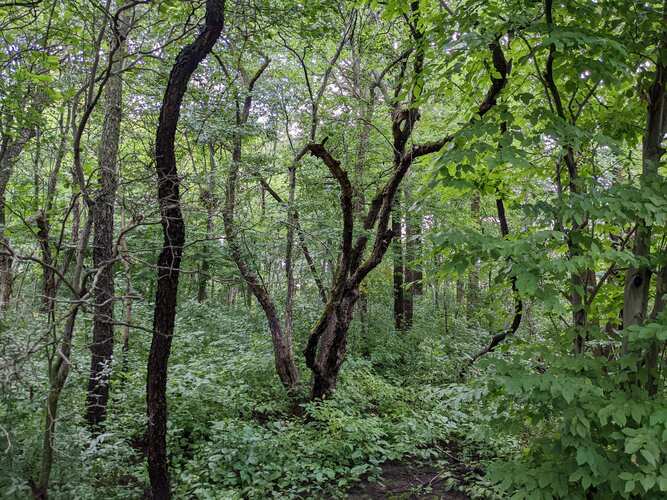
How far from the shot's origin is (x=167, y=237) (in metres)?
3.93

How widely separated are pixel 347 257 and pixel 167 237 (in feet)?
9.67

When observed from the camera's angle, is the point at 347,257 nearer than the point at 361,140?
Yes

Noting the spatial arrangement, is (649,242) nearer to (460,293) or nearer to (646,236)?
(646,236)

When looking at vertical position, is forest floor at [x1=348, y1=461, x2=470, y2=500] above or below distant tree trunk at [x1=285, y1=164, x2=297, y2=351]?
below

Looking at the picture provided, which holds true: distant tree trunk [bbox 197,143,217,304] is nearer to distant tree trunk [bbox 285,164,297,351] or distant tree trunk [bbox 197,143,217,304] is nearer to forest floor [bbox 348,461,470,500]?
distant tree trunk [bbox 285,164,297,351]

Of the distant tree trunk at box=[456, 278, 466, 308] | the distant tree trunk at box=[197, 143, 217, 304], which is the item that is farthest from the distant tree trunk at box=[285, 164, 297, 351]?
the distant tree trunk at box=[456, 278, 466, 308]

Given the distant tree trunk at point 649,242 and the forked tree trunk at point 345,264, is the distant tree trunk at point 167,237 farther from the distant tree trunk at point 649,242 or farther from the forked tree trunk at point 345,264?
the distant tree trunk at point 649,242

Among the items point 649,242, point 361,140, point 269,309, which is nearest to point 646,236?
point 649,242

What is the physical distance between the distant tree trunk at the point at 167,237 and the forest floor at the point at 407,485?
198cm

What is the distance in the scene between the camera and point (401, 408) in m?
6.66

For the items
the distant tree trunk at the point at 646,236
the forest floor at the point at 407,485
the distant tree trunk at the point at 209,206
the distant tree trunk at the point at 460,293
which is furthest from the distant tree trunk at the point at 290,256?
the distant tree trunk at the point at 460,293

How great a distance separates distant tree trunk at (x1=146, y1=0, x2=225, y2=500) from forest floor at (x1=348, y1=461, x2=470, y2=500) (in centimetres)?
198

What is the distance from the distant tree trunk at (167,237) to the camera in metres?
3.81

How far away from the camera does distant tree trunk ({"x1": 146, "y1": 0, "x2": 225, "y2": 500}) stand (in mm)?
3812
